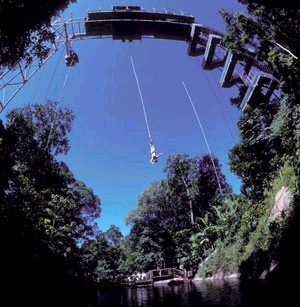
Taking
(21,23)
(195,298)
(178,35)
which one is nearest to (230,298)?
(195,298)

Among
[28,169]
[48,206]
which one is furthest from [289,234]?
[28,169]

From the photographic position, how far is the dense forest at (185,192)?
1059 cm

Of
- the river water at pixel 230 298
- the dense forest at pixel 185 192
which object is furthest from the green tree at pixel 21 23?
the river water at pixel 230 298

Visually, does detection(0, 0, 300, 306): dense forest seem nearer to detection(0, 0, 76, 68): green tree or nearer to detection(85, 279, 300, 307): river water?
detection(0, 0, 76, 68): green tree

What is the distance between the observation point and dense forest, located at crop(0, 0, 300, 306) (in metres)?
10.6

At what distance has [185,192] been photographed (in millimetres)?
39562

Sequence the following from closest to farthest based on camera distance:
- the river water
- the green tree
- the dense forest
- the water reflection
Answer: the river water, the water reflection, the green tree, the dense forest

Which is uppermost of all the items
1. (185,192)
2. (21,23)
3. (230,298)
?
(185,192)

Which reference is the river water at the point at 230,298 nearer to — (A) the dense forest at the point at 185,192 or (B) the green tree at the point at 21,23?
(A) the dense forest at the point at 185,192

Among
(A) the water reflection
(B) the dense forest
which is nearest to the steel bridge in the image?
(B) the dense forest

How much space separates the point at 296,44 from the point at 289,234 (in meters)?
11.7

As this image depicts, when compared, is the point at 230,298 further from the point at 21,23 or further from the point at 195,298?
the point at 21,23

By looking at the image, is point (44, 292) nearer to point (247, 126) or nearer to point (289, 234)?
point (289, 234)

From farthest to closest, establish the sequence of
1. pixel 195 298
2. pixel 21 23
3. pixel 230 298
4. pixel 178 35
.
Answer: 1. pixel 178 35
2. pixel 21 23
3. pixel 195 298
4. pixel 230 298
